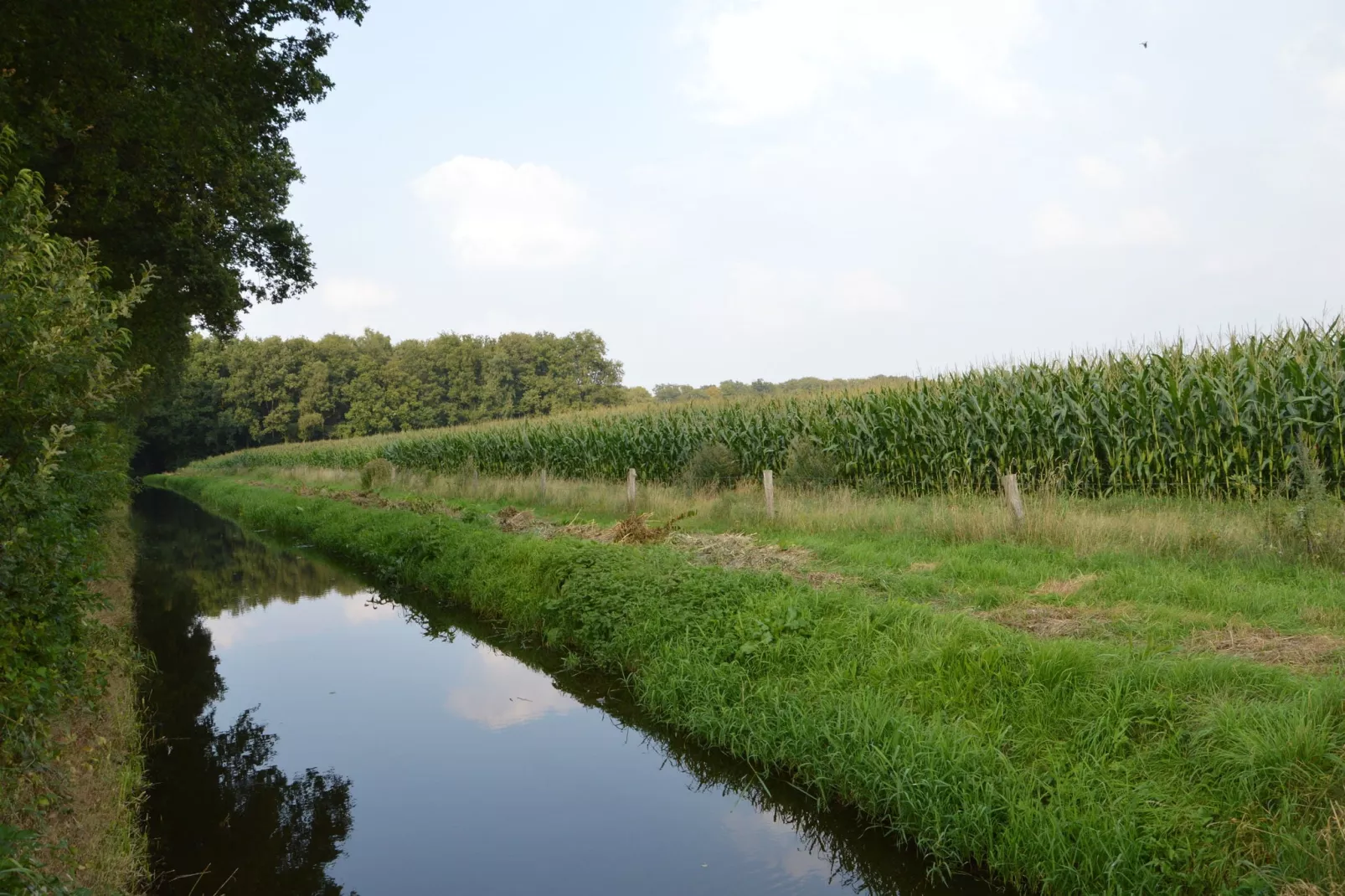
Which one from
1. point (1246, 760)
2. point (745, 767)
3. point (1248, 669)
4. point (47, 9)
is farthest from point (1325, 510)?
point (47, 9)

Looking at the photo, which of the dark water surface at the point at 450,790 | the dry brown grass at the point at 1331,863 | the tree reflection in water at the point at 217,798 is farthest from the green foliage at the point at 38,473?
the dry brown grass at the point at 1331,863

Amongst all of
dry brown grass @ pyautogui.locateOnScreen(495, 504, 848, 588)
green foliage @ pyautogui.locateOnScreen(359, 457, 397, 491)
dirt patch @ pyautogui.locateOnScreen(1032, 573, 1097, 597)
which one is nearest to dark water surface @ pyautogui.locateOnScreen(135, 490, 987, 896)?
dry brown grass @ pyautogui.locateOnScreen(495, 504, 848, 588)

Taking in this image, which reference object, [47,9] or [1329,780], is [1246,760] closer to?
[1329,780]

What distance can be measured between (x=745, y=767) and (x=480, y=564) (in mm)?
7134

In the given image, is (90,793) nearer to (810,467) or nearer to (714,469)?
(810,467)

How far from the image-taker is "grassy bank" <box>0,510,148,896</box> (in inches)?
160

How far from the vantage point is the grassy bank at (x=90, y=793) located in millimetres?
4066

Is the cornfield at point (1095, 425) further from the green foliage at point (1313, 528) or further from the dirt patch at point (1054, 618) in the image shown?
the dirt patch at point (1054, 618)

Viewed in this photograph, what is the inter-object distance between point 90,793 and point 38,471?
264 cm

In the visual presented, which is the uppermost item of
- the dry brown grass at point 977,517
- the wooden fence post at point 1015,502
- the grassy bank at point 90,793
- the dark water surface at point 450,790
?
the wooden fence post at point 1015,502

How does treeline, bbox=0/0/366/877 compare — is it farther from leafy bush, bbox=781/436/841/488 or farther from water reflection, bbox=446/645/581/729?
leafy bush, bbox=781/436/841/488

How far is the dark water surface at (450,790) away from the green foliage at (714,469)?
8936mm

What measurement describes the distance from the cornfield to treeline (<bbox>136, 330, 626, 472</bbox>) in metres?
56.9

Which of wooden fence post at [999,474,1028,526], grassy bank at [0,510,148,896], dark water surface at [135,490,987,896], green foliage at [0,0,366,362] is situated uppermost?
green foliage at [0,0,366,362]
